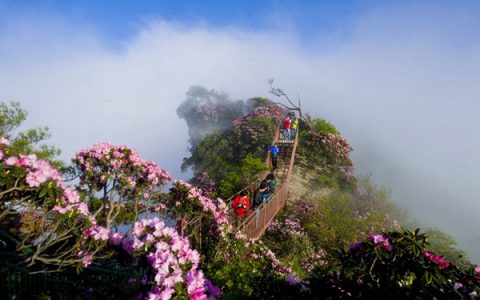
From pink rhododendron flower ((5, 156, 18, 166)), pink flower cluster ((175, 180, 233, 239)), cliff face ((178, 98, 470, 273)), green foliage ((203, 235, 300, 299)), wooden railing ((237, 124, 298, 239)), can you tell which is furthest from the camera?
cliff face ((178, 98, 470, 273))

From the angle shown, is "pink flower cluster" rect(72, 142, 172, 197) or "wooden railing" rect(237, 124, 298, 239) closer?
"pink flower cluster" rect(72, 142, 172, 197)

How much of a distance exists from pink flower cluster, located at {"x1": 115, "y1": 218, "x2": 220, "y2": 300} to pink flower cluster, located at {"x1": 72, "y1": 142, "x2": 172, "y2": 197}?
14.5 ft

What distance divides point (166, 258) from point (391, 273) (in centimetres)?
224

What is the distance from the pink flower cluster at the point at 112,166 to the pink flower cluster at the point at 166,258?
174 inches

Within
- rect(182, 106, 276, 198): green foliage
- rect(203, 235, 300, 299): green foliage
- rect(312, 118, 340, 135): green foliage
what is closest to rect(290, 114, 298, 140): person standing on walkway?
rect(182, 106, 276, 198): green foliage

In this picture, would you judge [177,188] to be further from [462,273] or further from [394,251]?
[462,273]

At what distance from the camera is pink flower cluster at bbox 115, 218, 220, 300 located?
3.34 m

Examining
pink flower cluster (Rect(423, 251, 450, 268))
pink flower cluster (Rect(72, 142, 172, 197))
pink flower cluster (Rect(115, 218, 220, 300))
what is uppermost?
pink flower cluster (Rect(72, 142, 172, 197))

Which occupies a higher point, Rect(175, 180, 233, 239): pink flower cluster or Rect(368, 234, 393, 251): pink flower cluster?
Rect(175, 180, 233, 239): pink flower cluster

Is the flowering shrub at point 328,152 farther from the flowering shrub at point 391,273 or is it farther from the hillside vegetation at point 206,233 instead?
the flowering shrub at point 391,273

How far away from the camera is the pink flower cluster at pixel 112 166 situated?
26.9 feet

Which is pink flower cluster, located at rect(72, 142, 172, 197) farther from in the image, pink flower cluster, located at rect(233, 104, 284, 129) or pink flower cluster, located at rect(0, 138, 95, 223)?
pink flower cluster, located at rect(233, 104, 284, 129)

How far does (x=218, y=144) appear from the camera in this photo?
19516mm

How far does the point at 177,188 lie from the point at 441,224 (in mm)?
31780
